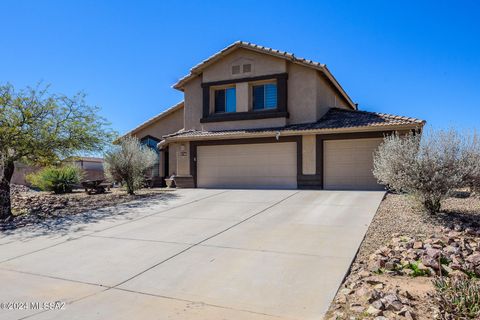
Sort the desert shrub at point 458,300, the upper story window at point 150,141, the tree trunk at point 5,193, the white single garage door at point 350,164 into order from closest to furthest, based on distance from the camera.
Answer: the desert shrub at point 458,300 → the tree trunk at point 5,193 → the white single garage door at point 350,164 → the upper story window at point 150,141

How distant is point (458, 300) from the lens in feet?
14.4

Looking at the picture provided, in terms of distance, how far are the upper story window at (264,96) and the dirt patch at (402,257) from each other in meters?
9.12

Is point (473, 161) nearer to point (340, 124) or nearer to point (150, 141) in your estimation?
point (340, 124)

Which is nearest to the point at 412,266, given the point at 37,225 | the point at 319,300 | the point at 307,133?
the point at 319,300

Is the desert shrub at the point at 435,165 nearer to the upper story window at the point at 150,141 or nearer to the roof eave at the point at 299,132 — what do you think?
the roof eave at the point at 299,132

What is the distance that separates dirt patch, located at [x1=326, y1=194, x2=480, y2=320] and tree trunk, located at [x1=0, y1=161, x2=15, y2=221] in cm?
1155

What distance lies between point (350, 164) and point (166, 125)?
1335cm

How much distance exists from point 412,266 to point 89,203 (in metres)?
12.2

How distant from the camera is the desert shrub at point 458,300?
165 inches

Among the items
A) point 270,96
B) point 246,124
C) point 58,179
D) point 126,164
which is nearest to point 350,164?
point 270,96

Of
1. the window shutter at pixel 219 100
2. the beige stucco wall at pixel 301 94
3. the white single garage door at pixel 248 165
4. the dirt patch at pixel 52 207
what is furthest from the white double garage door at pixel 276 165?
the dirt patch at pixel 52 207

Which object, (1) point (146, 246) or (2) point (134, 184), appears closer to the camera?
(1) point (146, 246)

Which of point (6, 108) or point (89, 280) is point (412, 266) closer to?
point (89, 280)

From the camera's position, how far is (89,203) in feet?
47.9
